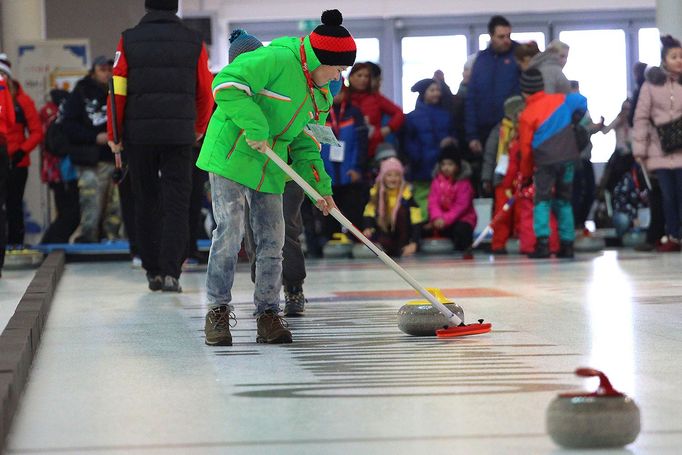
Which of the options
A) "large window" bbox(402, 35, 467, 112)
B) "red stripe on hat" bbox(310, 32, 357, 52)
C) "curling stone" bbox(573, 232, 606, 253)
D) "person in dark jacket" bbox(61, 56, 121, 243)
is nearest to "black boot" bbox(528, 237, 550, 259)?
"curling stone" bbox(573, 232, 606, 253)

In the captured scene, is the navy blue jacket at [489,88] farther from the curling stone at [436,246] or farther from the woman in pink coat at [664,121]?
the woman in pink coat at [664,121]

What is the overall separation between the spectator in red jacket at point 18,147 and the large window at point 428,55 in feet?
31.4

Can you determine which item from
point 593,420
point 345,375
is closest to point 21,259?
point 345,375

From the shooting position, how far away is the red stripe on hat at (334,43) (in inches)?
230

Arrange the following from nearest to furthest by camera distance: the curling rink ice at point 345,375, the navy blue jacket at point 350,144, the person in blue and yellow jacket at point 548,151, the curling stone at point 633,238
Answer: the curling rink ice at point 345,375 → the person in blue and yellow jacket at point 548,151 → the navy blue jacket at point 350,144 → the curling stone at point 633,238

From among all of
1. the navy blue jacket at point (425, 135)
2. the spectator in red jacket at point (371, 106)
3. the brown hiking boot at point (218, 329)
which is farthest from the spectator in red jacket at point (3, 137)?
the brown hiking boot at point (218, 329)

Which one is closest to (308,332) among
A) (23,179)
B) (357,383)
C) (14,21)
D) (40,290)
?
(357,383)

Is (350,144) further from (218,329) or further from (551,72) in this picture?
(218,329)

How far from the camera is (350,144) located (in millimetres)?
13914

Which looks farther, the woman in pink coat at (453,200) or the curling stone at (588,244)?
the curling stone at (588,244)

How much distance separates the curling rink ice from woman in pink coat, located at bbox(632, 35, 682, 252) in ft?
14.1

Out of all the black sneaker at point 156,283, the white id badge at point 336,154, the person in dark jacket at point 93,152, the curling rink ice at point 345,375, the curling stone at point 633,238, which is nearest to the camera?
the curling rink ice at point 345,375

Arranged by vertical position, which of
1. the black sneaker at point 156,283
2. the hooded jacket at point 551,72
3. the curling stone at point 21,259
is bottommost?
the curling stone at point 21,259

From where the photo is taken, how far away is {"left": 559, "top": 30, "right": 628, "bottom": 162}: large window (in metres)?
22.7
